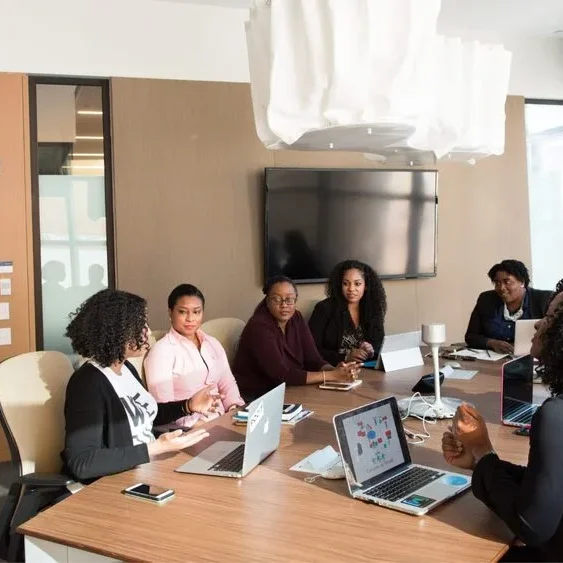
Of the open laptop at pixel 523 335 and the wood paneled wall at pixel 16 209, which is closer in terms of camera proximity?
the open laptop at pixel 523 335

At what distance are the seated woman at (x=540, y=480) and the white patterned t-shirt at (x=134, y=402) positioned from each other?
1163 mm

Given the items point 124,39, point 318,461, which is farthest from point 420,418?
point 124,39

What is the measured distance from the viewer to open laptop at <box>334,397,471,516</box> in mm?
1828

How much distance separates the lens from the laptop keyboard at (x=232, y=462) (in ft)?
6.87

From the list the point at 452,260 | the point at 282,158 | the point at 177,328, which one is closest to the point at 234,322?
the point at 177,328

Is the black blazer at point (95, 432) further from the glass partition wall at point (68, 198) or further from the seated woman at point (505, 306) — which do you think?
the seated woman at point (505, 306)

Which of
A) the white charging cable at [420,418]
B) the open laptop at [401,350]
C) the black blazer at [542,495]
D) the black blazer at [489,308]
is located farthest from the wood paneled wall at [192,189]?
the black blazer at [542,495]

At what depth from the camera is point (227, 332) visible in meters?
3.95

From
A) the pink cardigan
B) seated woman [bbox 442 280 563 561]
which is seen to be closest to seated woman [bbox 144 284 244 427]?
the pink cardigan

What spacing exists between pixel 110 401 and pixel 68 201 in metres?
2.48

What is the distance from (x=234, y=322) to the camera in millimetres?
4008

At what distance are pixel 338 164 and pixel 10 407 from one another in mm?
3202

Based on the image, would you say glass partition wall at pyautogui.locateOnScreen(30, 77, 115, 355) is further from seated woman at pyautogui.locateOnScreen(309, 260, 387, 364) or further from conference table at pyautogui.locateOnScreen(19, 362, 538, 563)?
conference table at pyautogui.locateOnScreen(19, 362, 538, 563)

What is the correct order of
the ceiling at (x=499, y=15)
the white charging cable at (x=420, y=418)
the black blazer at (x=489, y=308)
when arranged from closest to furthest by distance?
the white charging cable at (x=420, y=418)
the black blazer at (x=489, y=308)
the ceiling at (x=499, y=15)
